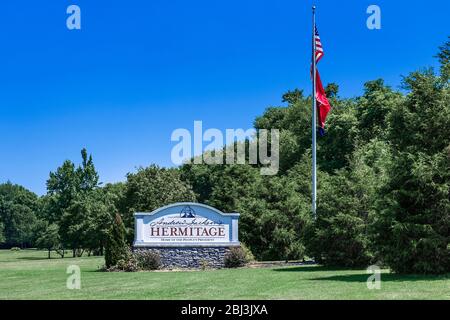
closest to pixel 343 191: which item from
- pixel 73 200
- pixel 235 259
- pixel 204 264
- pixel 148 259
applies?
pixel 235 259

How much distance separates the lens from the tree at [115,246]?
29953 millimetres

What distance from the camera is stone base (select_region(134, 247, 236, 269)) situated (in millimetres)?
30656

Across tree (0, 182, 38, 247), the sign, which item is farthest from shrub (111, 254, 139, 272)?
tree (0, 182, 38, 247)

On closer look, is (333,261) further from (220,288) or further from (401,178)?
(220,288)

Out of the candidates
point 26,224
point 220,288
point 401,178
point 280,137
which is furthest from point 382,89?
point 26,224

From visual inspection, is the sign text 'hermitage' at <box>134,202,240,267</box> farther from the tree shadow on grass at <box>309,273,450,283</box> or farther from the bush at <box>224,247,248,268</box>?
the tree shadow on grass at <box>309,273,450,283</box>

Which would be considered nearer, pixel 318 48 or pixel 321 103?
pixel 318 48

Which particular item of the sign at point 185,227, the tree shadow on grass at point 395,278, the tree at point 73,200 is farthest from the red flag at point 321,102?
the tree at point 73,200

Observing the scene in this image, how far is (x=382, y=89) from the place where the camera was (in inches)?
2376

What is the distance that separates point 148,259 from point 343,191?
10.3m

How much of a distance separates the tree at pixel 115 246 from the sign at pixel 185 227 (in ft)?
2.83

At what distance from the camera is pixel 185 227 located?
31031 millimetres

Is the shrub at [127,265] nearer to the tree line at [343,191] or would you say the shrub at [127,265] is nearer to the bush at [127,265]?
the bush at [127,265]

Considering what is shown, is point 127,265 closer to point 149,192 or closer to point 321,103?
point 321,103
